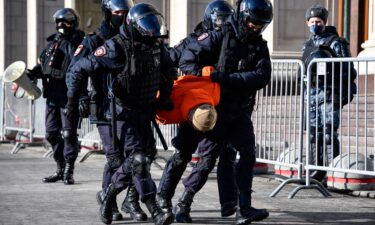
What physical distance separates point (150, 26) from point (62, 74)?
3660mm

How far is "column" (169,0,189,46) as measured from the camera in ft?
65.2

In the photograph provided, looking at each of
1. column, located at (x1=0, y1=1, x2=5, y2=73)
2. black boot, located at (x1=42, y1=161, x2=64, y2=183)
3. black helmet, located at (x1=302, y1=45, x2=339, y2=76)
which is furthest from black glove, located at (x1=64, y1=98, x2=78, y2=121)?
column, located at (x1=0, y1=1, x2=5, y2=73)

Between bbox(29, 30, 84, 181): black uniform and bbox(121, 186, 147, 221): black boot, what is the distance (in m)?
2.71

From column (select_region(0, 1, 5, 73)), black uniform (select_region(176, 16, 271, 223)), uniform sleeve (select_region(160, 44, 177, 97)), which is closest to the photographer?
uniform sleeve (select_region(160, 44, 177, 97))

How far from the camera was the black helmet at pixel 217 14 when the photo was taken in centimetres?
848

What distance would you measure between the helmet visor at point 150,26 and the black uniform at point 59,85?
11.3 feet

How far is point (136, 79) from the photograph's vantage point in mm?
7262

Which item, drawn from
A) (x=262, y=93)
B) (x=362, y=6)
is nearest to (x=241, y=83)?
(x=262, y=93)

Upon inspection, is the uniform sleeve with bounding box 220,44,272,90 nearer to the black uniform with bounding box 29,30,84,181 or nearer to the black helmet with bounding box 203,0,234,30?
the black helmet with bounding box 203,0,234,30

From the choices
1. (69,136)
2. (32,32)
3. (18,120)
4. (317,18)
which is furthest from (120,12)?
(32,32)

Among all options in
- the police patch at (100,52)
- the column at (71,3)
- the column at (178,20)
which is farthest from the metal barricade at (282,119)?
the column at (71,3)

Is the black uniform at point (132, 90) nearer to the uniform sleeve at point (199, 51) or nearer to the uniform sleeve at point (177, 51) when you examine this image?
the uniform sleeve at point (199, 51)

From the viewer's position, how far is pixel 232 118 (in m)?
7.62

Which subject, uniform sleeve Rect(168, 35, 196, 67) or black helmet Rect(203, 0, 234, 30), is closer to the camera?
uniform sleeve Rect(168, 35, 196, 67)
